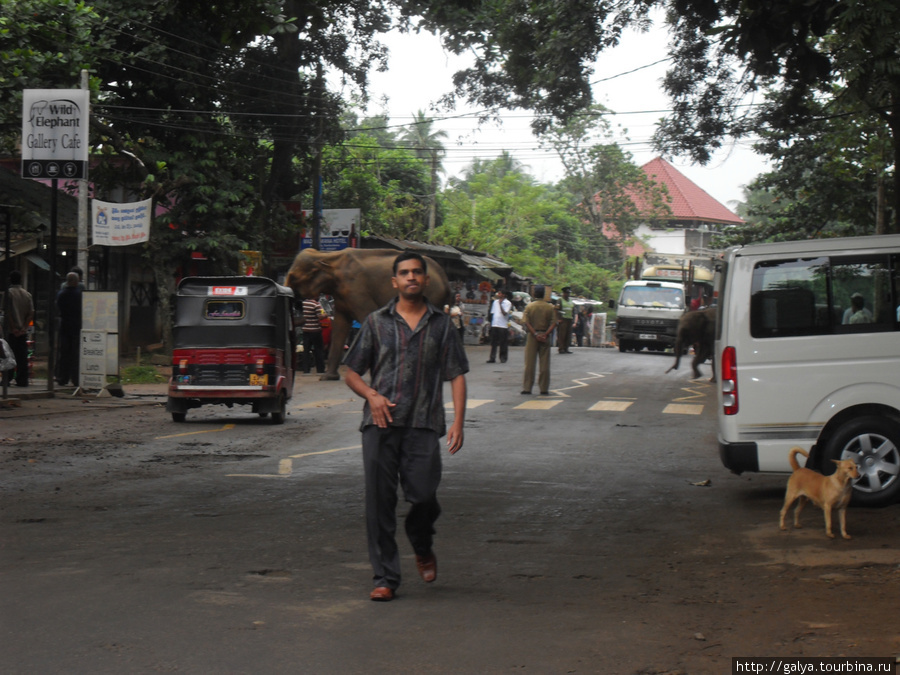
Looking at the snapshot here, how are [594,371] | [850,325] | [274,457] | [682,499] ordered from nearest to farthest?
[850,325] → [682,499] → [274,457] → [594,371]

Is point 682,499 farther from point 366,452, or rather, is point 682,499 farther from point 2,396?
point 2,396

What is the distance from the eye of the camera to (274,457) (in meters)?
11.6

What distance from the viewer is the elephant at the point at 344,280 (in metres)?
21.8

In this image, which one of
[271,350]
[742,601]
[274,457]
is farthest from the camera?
[271,350]

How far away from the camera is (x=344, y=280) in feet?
72.1

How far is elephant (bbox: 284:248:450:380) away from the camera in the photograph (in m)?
21.8

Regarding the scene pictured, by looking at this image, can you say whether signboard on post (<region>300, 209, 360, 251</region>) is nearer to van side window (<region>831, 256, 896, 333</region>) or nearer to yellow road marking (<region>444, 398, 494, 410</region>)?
yellow road marking (<region>444, 398, 494, 410</region>)

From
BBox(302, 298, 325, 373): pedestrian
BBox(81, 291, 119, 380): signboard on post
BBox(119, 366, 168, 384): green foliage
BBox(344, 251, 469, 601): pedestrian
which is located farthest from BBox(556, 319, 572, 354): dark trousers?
BBox(344, 251, 469, 601): pedestrian

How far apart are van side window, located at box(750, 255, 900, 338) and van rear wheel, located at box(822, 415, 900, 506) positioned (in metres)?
0.76

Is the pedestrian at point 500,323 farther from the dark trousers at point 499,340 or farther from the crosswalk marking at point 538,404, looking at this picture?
the crosswalk marking at point 538,404

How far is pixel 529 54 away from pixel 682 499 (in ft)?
36.3

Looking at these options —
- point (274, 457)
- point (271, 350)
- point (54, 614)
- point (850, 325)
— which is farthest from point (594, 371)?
point (54, 614)

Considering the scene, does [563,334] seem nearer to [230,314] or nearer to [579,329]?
[579,329]

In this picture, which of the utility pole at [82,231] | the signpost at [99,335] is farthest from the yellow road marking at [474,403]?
the utility pole at [82,231]
